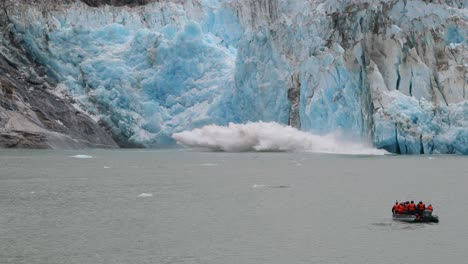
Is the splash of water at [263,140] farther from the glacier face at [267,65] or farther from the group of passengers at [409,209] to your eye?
the group of passengers at [409,209]

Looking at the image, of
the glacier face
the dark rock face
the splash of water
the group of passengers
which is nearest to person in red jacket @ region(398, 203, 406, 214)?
the group of passengers

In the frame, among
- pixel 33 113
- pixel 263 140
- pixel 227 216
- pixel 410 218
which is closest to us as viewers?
pixel 410 218

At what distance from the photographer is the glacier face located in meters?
49.3

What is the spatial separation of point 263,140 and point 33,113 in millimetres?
22039

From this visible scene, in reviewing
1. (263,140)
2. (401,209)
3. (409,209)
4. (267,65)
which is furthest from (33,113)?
(409,209)

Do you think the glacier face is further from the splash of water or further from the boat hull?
the boat hull

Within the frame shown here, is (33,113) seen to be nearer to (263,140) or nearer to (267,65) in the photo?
(263,140)

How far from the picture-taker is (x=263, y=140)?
5572cm

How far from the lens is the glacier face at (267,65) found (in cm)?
4928

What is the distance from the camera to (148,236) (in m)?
18.4

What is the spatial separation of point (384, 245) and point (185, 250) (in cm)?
486

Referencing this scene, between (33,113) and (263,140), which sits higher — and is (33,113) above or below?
above

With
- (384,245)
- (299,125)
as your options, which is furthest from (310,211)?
(299,125)

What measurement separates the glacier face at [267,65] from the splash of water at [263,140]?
96 cm
